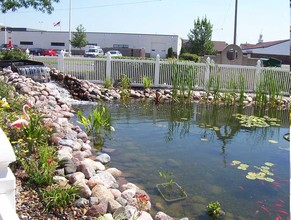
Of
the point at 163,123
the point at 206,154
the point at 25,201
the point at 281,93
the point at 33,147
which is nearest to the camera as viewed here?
the point at 25,201

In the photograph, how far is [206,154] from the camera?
5359mm

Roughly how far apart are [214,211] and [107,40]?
41872 mm

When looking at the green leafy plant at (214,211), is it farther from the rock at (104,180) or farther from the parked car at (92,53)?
the parked car at (92,53)

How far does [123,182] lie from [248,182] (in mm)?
1633

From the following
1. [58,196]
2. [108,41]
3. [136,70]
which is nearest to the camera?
[58,196]

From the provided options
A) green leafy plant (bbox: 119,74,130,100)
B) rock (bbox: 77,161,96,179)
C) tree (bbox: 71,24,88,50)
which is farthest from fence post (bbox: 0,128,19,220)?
tree (bbox: 71,24,88,50)

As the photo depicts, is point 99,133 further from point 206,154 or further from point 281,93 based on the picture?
point 281,93

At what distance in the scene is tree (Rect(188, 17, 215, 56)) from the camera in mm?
32812

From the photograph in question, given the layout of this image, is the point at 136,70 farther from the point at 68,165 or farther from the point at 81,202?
the point at 81,202

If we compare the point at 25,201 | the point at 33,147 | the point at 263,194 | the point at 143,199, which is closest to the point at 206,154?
the point at 263,194

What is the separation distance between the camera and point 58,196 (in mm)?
2949

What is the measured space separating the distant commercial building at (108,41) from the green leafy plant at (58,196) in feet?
128

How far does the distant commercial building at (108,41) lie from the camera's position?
42.1 meters

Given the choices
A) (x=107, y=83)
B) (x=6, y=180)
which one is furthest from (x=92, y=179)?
(x=107, y=83)
